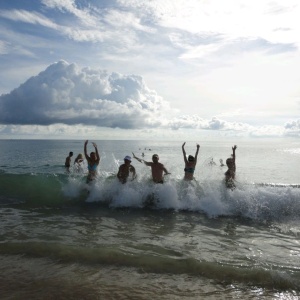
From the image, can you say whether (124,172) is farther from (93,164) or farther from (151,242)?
(151,242)

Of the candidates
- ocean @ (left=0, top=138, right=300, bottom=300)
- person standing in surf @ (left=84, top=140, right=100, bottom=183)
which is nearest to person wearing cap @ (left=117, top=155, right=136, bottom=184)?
ocean @ (left=0, top=138, right=300, bottom=300)

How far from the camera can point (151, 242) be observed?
25.2ft

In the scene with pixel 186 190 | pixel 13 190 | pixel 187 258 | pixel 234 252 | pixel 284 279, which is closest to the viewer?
pixel 284 279

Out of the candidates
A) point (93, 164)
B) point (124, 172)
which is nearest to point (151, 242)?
point (124, 172)

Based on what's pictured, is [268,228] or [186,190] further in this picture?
[186,190]

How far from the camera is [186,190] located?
1307cm

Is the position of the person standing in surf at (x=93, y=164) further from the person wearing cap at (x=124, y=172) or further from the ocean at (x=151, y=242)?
the person wearing cap at (x=124, y=172)

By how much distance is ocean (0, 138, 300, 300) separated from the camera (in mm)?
5324

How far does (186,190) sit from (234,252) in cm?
613

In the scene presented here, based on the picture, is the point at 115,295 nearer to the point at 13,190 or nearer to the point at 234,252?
the point at 234,252

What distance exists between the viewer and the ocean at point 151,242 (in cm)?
532

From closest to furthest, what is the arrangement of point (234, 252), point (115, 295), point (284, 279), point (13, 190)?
point (115, 295) < point (284, 279) < point (234, 252) < point (13, 190)

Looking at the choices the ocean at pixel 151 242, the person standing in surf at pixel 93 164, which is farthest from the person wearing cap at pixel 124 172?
the person standing in surf at pixel 93 164

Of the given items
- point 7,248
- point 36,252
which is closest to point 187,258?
point 36,252
